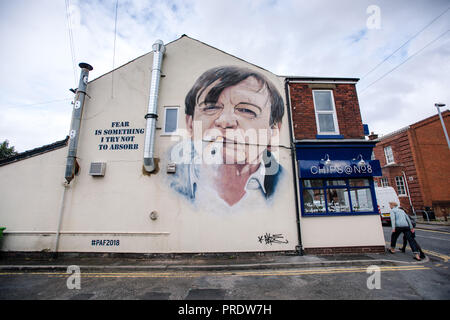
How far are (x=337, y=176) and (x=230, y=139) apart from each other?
15.3 ft

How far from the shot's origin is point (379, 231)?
7941 millimetres

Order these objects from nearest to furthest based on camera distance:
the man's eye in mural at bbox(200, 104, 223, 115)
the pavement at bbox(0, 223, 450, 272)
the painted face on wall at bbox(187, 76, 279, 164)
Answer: the pavement at bbox(0, 223, 450, 272) < the painted face on wall at bbox(187, 76, 279, 164) < the man's eye in mural at bbox(200, 104, 223, 115)

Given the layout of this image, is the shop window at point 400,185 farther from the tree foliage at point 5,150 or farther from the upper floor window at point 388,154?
the tree foliage at point 5,150

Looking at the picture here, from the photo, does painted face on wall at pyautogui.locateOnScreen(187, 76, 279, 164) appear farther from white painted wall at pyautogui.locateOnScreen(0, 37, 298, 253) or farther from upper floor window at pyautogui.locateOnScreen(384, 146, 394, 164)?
upper floor window at pyautogui.locateOnScreen(384, 146, 394, 164)

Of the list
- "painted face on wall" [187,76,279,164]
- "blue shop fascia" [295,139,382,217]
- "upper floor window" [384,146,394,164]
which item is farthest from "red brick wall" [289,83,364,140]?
"upper floor window" [384,146,394,164]

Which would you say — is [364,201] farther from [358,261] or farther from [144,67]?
[144,67]

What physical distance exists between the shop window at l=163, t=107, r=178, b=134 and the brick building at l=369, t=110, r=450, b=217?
23.0 metres

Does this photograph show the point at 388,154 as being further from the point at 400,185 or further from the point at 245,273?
the point at 245,273

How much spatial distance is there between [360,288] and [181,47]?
1098 cm

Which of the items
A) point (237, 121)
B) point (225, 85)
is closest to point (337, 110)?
point (237, 121)

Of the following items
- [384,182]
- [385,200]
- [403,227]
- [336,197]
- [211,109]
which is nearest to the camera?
[403,227]

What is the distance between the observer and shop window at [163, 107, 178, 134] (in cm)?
857

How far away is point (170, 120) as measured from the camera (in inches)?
342

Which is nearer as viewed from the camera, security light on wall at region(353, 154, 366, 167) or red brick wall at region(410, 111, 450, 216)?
security light on wall at region(353, 154, 366, 167)
